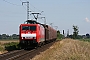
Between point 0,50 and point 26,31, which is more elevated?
point 26,31

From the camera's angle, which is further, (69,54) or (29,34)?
(29,34)

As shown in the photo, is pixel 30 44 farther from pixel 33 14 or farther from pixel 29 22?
pixel 33 14

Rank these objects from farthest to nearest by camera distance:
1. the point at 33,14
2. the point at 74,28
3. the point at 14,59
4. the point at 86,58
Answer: the point at 74,28
the point at 33,14
the point at 14,59
the point at 86,58

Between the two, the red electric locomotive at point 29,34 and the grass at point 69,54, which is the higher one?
the red electric locomotive at point 29,34

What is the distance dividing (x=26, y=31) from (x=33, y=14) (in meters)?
18.1

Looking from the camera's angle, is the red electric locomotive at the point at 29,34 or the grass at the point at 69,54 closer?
the grass at the point at 69,54

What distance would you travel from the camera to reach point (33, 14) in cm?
5662

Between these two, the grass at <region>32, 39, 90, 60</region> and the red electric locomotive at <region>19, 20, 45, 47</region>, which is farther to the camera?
the red electric locomotive at <region>19, 20, 45, 47</region>

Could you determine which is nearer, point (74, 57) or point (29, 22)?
point (74, 57)

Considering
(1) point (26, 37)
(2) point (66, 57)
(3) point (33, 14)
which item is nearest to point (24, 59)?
(2) point (66, 57)

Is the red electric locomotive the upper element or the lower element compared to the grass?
upper

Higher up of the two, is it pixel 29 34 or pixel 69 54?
pixel 29 34

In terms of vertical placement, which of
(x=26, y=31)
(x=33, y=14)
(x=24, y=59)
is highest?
(x=33, y=14)

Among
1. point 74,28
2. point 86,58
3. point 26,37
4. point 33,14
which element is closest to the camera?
point 86,58
